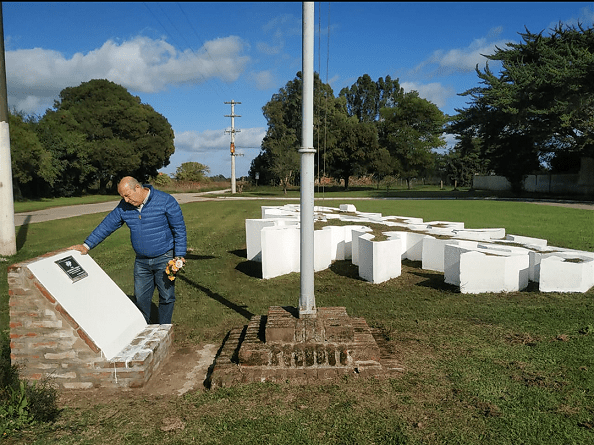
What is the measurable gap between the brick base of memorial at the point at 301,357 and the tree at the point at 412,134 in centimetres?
5541

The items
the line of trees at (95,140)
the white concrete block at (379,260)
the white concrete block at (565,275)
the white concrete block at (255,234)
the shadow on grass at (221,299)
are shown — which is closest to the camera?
the shadow on grass at (221,299)

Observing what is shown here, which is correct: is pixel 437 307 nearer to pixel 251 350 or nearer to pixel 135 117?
pixel 251 350

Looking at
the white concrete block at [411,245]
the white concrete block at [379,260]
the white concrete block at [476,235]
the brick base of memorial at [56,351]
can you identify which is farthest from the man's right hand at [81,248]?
the white concrete block at [476,235]

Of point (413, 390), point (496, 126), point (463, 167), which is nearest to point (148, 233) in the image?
point (413, 390)

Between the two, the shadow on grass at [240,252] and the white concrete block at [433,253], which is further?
the shadow on grass at [240,252]

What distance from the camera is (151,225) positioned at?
183 inches

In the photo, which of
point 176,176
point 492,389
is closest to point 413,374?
point 492,389

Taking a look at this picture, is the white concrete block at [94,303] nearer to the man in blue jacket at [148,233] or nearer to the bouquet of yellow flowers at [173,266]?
the man in blue jacket at [148,233]

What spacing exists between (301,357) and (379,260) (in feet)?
12.7

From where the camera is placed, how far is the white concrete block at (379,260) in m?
7.60

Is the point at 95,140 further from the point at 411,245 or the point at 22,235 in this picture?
the point at 411,245

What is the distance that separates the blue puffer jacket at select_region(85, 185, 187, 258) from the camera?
4.61 meters

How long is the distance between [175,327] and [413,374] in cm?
299

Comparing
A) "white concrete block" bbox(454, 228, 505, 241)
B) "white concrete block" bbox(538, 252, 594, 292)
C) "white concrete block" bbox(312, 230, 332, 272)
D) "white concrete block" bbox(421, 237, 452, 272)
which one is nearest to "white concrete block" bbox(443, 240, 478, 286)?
"white concrete block" bbox(421, 237, 452, 272)
